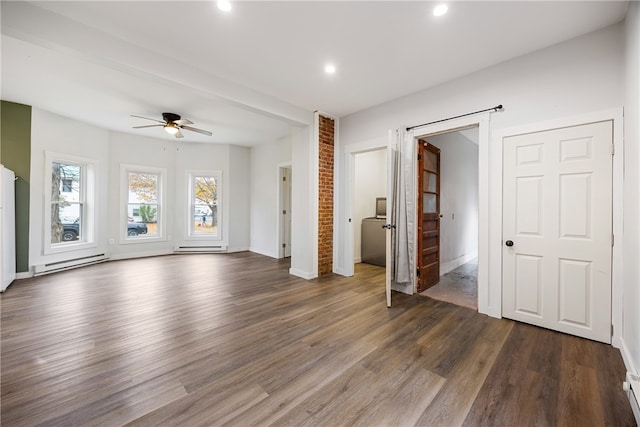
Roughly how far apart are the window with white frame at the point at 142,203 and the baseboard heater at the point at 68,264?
0.65 m

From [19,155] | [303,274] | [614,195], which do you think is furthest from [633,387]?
[19,155]

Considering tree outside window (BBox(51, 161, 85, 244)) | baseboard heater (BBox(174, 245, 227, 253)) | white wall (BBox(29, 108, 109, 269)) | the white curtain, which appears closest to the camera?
the white curtain

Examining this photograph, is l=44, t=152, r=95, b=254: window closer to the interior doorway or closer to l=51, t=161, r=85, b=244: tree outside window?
l=51, t=161, r=85, b=244: tree outside window

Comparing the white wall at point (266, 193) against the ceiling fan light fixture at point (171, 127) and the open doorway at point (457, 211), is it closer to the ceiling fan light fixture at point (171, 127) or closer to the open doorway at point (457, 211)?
the ceiling fan light fixture at point (171, 127)

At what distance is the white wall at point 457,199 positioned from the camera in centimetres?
471

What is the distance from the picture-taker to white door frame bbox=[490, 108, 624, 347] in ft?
7.02

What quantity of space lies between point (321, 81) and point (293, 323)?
292 cm

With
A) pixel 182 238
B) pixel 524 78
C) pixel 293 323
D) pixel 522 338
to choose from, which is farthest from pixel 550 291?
pixel 182 238

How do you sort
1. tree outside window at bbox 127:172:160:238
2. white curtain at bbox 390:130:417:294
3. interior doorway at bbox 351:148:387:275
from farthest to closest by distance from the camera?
tree outside window at bbox 127:172:160:238
interior doorway at bbox 351:148:387:275
white curtain at bbox 390:130:417:294

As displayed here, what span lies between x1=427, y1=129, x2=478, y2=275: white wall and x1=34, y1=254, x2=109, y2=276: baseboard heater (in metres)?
6.85

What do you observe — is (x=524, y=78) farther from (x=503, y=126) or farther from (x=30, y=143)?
(x=30, y=143)

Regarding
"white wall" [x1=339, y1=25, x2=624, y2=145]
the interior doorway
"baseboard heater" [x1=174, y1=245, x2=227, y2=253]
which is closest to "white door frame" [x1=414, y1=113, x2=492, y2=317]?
"white wall" [x1=339, y1=25, x2=624, y2=145]

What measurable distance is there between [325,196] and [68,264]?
492 centimetres

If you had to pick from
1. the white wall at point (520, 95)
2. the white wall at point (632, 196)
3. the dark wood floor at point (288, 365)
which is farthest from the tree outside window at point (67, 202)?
the white wall at point (632, 196)
